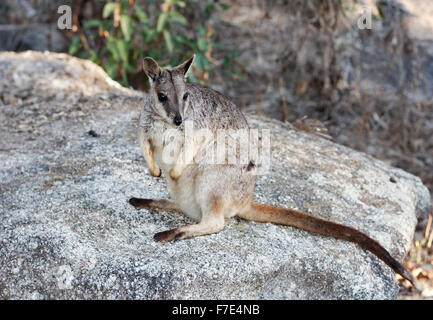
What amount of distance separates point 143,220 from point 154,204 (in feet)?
0.59

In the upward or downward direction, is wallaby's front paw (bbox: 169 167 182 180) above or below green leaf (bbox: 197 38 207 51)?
below

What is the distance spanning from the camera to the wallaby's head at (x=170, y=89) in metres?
3.38

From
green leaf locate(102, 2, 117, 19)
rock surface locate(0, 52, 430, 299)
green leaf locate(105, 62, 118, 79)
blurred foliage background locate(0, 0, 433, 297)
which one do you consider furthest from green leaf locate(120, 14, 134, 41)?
rock surface locate(0, 52, 430, 299)

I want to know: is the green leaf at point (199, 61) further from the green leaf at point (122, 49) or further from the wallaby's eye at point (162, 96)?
the wallaby's eye at point (162, 96)

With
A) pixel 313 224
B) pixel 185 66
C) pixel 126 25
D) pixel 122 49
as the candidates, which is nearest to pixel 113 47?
pixel 122 49

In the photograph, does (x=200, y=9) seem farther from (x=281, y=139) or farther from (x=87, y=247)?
(x=87, y=247)

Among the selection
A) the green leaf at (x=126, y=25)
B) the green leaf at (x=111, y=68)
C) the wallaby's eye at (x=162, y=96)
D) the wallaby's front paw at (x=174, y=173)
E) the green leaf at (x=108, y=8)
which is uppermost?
the green leaf at (x=108, y=8)

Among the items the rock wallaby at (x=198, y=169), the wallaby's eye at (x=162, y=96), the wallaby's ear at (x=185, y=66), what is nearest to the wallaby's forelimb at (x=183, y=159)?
the rock wallaby at (x=198, y=169)

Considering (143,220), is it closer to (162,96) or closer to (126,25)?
(162,96)

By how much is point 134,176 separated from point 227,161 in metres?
1.00

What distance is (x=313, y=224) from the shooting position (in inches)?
145

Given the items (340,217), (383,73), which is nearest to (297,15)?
(383,73)

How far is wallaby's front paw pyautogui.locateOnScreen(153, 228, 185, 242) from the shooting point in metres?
3.47

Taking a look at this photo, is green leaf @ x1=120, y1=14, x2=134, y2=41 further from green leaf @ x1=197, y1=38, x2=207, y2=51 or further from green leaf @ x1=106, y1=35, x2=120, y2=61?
green leaf @ x1=197, y1=38, x2=207, y2=51
